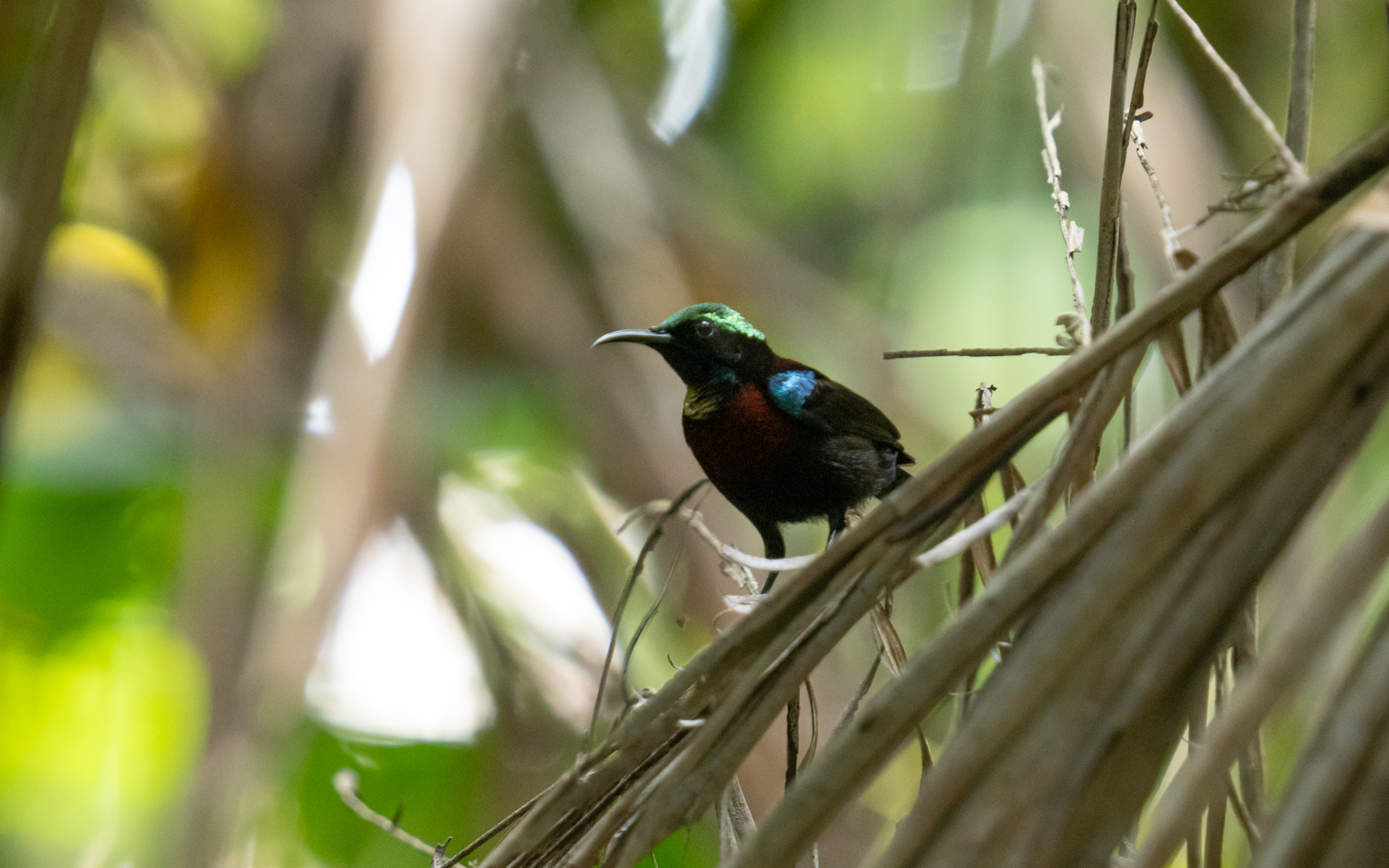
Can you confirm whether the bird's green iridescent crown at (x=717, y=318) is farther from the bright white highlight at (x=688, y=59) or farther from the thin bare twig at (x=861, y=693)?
the bright white highlight at (x=688, y=59)

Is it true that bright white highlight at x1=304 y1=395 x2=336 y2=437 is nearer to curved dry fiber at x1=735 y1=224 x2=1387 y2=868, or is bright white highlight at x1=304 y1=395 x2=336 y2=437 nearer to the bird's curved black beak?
the bird's curved black beak

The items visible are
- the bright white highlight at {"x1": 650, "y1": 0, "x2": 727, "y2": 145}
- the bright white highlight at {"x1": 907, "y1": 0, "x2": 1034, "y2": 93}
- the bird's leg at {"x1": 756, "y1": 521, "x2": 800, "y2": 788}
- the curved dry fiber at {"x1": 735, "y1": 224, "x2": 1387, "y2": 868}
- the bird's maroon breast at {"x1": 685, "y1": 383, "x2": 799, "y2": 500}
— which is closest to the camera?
the curved dry fiber at {"x1": 735, "y1": 224, "x2": 1387, "y2": 868}

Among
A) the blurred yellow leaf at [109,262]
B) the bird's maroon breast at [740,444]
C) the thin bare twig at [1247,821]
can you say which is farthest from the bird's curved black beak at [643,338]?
the blurred yellow leaf at [109,262]

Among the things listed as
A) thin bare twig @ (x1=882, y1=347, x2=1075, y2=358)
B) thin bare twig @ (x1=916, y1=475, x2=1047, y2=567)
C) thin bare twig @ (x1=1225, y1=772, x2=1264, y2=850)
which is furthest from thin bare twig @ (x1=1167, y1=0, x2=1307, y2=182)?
thin bare twig @ (x1=1225, y1=772, x2=1264, y2=850)

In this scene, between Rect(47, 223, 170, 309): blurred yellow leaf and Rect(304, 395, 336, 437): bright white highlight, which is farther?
Rect(47, 223, 170, 309): blurred yellow leaf

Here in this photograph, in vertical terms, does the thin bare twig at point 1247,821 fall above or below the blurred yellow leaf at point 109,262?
below

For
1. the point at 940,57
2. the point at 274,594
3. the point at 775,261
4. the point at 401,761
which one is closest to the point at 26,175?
the point at 274,594

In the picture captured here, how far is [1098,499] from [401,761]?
12.7 feet

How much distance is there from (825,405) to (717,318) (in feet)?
1.13

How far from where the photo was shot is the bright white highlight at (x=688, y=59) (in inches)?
220

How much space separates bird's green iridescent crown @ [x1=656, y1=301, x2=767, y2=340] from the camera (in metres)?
2.51

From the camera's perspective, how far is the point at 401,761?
414cm

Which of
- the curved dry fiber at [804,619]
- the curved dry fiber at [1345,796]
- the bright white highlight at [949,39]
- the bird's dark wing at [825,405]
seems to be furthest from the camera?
the bright white highlight at [949,39]

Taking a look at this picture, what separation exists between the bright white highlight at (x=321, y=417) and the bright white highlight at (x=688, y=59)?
3042 mm
